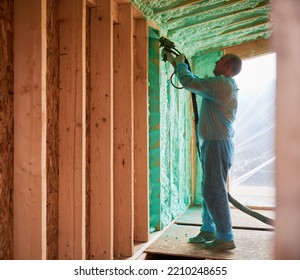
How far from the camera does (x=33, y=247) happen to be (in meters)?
1.44

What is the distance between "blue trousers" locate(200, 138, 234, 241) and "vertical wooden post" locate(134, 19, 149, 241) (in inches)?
20.0

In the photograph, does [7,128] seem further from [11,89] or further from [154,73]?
[154,73]

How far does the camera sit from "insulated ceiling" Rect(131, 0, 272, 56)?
2.61 metres

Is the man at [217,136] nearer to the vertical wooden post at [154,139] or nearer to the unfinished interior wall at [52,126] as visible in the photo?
the vertical wooden post at [154,139]

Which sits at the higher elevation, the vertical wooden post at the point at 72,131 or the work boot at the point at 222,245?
the vertical wooden post at the point at 72,131

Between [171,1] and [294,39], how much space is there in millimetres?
2243

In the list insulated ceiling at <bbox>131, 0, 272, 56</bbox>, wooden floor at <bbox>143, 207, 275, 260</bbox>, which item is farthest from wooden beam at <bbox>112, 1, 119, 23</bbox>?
wooden floor at <bbox>143, 207, 275, 260</bbox>

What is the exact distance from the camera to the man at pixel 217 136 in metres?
2.28

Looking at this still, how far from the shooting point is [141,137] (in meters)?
2.52

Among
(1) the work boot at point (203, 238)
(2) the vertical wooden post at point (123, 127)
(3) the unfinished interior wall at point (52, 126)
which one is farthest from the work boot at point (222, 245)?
(3) the unfinished interior wall at point (52, 126)

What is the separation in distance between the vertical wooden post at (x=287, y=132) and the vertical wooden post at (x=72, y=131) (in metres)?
1.40

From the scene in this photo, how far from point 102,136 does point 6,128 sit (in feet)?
2.11

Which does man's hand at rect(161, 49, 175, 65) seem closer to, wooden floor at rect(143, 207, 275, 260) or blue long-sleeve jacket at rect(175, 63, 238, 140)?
blue long-sleeve jacket at rect(175, 63, 238, 140)
